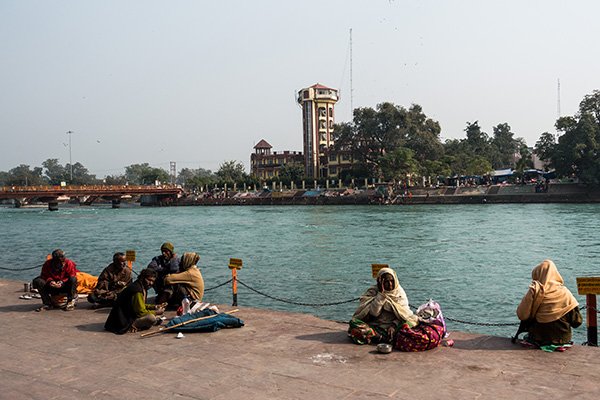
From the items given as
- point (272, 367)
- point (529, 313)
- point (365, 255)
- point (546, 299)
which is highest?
point (546, 299)

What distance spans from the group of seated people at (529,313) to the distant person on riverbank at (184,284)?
3346mm

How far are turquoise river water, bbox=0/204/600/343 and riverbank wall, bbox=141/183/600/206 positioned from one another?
21.0m

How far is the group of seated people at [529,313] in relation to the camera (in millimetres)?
6828

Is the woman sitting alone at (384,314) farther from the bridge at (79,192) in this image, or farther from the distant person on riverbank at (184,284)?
the bridge at (79,192)

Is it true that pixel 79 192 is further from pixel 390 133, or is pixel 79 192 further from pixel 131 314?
pixel 131 314

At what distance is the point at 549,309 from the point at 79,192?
88.0 metres

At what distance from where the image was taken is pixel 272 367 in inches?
258

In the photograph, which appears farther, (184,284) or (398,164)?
(398,164)

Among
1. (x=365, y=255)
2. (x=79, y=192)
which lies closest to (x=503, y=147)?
(x=79, y=192)

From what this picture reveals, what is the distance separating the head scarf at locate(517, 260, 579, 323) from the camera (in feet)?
22.3

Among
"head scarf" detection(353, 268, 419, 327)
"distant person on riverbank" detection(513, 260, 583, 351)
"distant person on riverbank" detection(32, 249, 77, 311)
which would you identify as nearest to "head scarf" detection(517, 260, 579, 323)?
"distant person on riverbank" detection(513, 260, 583, 351)

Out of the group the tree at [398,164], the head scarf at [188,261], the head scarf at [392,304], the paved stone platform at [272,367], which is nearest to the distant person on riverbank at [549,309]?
the paved stone platform at [272,367]

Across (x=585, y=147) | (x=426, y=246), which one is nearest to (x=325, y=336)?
(x=426, y=246)

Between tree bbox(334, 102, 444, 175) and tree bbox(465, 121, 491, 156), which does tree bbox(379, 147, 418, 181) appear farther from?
tree bbox(465, 121, 491, 156)
